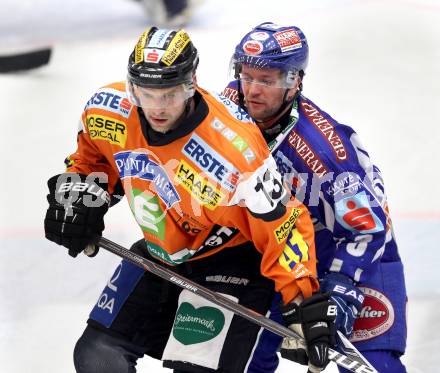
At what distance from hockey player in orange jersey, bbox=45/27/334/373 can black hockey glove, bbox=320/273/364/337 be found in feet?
0.59

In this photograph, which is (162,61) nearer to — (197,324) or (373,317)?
(197,324)

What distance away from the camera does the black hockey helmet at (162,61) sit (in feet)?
10.8

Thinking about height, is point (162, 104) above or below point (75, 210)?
above

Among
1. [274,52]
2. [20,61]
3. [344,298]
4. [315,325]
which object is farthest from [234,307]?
[20,61]

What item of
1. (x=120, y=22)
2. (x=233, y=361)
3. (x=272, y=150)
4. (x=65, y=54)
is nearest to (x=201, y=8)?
(x=120, y=22)

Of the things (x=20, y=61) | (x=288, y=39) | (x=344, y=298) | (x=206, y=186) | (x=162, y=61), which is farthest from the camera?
(x=20, y=61)

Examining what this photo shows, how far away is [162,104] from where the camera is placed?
10.9 ft

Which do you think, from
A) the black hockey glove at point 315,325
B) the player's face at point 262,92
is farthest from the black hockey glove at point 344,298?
the player's face at point 262,92

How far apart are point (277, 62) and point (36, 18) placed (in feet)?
13.5

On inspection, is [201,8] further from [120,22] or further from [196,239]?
[196,239]

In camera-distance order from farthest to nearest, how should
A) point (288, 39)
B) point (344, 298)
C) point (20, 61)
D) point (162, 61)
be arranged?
point (20, 61)
point (288, 39)
point (344, 298)
point (162, 61)

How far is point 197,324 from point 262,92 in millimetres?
902

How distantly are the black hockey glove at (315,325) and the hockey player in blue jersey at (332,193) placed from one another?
0.12 meters

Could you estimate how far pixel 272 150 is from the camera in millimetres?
3797
